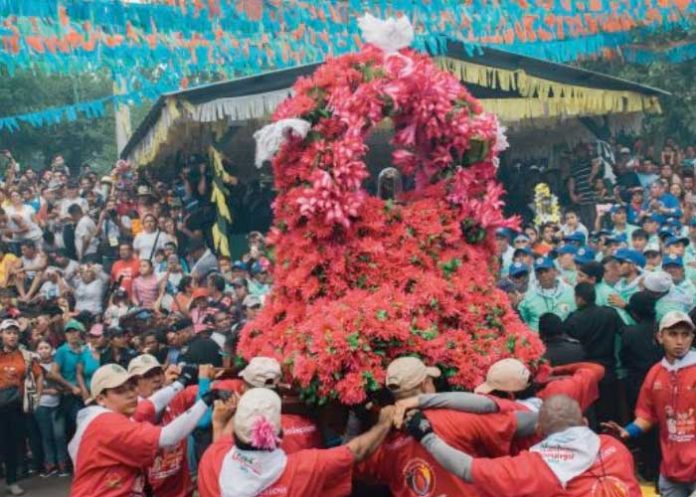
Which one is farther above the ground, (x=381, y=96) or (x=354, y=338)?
(x=381, y=96)

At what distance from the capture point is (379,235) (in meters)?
5.30

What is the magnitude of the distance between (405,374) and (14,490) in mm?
5706

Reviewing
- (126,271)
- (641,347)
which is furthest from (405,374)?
(126,271)

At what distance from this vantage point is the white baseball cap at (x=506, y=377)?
190 inches

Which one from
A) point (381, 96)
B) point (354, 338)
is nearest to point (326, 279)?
point (354, 338)

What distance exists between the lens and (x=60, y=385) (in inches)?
373

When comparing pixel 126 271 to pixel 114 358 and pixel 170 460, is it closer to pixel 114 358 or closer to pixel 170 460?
pixel 114 358

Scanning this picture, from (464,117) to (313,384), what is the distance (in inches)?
68.2

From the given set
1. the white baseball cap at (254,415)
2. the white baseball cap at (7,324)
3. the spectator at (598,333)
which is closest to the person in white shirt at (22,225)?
the white baseball cap at (7,324)

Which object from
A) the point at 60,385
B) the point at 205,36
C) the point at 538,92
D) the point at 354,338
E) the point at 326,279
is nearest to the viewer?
the point at 354,338

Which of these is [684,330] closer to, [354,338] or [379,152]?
[354,338]

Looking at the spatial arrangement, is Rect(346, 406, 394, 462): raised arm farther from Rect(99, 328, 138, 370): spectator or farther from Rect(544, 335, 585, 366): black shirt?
Rect(99, 328, 138, 370): spectator

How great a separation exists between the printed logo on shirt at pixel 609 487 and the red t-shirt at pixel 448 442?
594 millimetres

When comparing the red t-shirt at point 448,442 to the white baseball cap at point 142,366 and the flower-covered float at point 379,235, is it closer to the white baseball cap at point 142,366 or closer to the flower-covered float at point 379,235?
the flower-covered float at point 379,235
